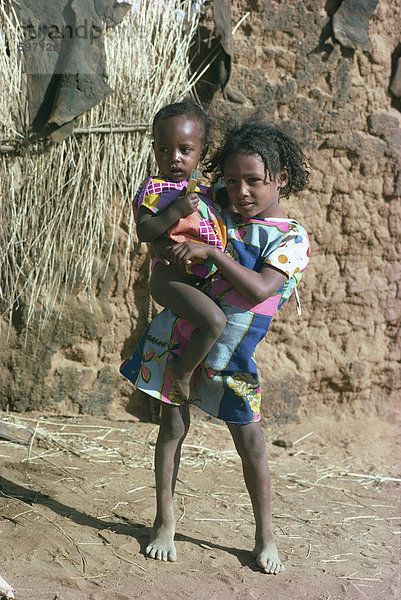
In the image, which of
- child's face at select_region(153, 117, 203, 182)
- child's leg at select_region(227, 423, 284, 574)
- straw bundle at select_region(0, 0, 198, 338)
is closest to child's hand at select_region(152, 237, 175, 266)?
child's face at select_region(153, 117, 203, 182)

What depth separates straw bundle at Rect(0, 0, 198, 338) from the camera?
3680 mm

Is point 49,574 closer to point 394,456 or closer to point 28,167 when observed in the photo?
point 28,167

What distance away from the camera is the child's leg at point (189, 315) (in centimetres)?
228

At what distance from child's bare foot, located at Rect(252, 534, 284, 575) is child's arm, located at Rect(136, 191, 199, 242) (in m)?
1.29

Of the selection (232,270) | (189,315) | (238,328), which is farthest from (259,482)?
(232,270)

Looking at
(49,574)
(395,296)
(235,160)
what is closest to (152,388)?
(49,574)

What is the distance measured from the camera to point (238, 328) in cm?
237

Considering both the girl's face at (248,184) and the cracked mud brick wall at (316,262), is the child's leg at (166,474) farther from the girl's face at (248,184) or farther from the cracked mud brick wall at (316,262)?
the cracked mud brick wall at (316,262)

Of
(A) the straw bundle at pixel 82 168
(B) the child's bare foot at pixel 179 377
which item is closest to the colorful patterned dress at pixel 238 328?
(B) the child's bare foot at pixel 179 377

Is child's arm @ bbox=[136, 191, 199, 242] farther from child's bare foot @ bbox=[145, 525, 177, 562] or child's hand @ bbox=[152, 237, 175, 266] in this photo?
child's bare foot @ bbox=[145, 525, 177, 562]

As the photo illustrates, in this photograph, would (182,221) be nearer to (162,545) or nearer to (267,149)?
(267,149)

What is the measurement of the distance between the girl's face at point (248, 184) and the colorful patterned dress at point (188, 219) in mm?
111

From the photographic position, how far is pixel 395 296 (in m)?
4.49

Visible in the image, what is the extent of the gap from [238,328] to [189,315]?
20 centimetres
